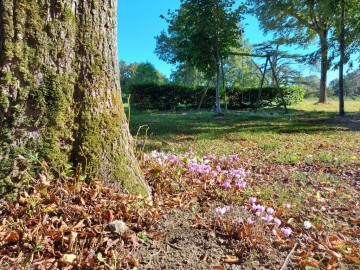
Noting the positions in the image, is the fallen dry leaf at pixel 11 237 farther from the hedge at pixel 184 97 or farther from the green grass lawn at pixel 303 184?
the hedge at pixel 184 97

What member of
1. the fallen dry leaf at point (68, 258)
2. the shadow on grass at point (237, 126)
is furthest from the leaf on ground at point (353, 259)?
the shadow on grass at point (237, 126)

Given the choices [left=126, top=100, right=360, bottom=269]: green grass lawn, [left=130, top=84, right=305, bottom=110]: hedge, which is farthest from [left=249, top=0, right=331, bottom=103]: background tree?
[left=126, top=100, right=360, bottom=269]: green grass lawn

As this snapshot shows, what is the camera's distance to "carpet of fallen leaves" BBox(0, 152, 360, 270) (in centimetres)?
146

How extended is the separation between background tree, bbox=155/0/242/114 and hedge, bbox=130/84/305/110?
5324 mm

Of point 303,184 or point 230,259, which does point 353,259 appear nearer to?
point 230,259

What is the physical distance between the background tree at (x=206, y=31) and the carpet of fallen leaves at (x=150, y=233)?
897 cm

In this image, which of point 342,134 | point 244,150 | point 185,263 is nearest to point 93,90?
point 185,263

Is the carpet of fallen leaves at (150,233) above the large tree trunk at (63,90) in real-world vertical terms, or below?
below

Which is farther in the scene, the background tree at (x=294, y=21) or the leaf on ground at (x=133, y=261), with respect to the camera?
the background tree at (x=294, y=21)

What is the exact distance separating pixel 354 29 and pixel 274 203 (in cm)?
1193

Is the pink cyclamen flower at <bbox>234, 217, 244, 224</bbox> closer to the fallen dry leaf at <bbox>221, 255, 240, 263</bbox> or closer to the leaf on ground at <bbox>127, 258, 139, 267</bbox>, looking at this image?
the fallen dry leaf at <bbox>221, 255, 240, 263</bbox>

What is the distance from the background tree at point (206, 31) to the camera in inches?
391

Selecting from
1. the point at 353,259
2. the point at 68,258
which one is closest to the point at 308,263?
the point at 353,259

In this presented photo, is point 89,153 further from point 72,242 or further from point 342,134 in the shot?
point 342,134
